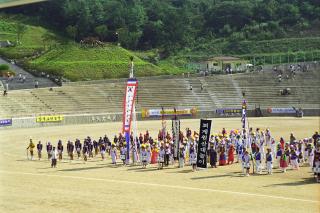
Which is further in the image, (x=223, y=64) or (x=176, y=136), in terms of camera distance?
(x=223, y=64)

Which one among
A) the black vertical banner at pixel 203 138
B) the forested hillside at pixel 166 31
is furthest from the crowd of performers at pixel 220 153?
the forested hillside at pixel 166 31

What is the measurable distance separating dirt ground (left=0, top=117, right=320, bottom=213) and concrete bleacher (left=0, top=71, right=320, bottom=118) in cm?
2191

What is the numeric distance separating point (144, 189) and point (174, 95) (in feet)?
121

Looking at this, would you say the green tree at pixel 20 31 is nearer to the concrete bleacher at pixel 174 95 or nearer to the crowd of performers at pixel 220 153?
the concrete bleacher at pixel 174 95

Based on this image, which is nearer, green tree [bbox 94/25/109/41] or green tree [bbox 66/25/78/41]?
green tree [bbox 94/25/109/41]

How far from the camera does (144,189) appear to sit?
22.0 meters

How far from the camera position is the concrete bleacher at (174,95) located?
52.5 metres

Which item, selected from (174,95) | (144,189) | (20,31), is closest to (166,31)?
(20,31)

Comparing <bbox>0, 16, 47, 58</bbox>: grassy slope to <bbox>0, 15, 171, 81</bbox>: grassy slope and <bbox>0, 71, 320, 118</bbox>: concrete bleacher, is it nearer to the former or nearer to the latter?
<bbox>0, 15, 171, 81</bbox>: grassy slope

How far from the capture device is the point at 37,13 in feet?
329

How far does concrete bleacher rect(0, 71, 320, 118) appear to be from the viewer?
172 feet

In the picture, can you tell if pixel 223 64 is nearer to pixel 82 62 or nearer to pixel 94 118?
pixel 82 62

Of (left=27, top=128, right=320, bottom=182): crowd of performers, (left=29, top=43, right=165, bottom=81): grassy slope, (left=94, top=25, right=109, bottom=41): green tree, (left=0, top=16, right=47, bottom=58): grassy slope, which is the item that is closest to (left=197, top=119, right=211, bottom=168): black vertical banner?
(left=27, top=128, right=320, bottom=182): crowd of performers

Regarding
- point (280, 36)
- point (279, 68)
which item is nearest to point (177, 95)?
point (279, 68)
